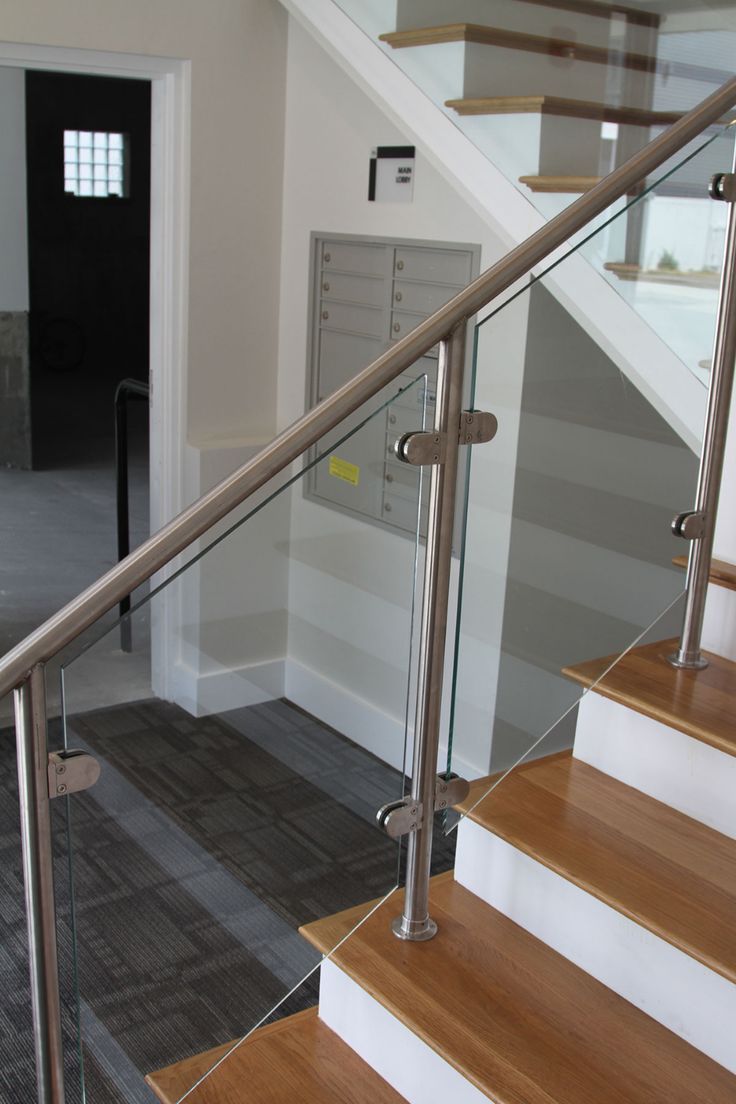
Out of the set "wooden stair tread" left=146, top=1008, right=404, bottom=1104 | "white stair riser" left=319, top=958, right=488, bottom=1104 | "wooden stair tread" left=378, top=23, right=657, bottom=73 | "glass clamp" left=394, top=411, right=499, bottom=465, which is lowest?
"wooden stair tread" left=146, top=1008, right=404, bottom=1104

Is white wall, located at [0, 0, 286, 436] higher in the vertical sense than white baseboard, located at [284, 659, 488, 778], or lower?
higher

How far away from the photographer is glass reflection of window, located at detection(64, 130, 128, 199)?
1117 centimetres

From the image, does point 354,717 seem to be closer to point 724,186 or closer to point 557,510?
point 557,510

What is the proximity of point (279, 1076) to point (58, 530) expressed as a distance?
4845 mm

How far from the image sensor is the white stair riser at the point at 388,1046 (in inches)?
62.1

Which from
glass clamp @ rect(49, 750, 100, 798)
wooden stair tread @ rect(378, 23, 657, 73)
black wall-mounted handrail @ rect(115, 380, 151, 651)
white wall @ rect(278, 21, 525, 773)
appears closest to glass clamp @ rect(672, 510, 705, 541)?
white wall @ rect(278, 21, 525, 773)

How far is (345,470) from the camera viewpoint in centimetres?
157

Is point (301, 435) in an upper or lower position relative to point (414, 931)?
upper

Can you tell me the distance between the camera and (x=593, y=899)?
1.67m

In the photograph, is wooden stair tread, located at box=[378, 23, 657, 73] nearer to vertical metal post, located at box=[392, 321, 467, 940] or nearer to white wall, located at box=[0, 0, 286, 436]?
white wall, located at box=[0, 0, 286, 436]

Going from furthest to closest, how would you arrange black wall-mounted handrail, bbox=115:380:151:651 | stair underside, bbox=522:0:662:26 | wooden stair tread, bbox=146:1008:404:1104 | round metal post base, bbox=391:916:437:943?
1. black wall-mounted handrail, bbox=115:380:151:651
2. stair underside, bbox=522:0:662:26
3. round metal post base, bbox=391:916:437:943
4. wooden stair tread, bbox=146:1008:404:1104

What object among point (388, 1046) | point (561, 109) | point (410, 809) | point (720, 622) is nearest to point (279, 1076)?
point (388, 1046)

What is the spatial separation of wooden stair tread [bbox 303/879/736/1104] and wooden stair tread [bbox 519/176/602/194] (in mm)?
1572

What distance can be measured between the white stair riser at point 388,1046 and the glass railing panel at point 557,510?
14.7 inches
